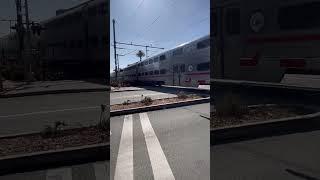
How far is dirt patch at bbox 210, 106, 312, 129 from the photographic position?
1263mm

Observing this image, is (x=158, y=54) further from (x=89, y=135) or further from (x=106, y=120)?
(x=89, y=135)

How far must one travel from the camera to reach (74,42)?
46.6 inches

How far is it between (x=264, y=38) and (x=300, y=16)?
167 mm

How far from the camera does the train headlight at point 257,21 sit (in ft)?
3.83

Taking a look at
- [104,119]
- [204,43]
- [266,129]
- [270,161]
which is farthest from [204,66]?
[270,161]

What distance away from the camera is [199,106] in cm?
135

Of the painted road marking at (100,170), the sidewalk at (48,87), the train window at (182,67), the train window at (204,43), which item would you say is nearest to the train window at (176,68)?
the train window at (182,67)

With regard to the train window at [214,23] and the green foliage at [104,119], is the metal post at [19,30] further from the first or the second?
the train window at [214,23]

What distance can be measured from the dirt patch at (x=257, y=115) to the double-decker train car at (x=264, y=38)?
18 centimetres

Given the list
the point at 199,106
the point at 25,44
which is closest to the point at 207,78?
the point at 199,106

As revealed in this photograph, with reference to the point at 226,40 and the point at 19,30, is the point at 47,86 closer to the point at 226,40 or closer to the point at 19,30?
the point at 19,30

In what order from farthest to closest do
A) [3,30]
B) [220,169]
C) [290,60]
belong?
[220,169] < [290,60] < [3,30]

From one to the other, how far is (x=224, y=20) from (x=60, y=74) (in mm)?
641

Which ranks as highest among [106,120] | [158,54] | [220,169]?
[158,54]
